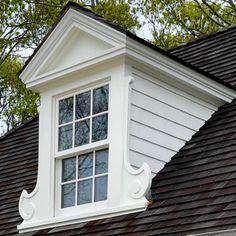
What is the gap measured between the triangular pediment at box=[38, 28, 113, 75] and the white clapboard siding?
0.53 meters

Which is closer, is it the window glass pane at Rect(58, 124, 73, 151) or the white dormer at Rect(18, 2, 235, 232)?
the white dormer at Rect(18, 2, 235, 232)

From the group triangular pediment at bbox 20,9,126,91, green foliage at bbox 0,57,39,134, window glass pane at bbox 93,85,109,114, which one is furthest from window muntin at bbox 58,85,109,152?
green foliage at bbox 0,57,39,134

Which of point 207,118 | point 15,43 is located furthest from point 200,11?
point 207,118

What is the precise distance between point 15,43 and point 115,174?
48.5 ft

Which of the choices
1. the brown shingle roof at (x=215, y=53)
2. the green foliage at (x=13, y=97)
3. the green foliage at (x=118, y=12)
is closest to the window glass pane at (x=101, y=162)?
the brown shingle roof at (x=215, y=53)

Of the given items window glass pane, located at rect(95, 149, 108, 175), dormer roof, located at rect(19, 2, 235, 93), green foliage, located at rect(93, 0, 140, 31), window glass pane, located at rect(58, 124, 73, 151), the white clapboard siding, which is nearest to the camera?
dormer roof, located at rect(19, 2, 235, 93)

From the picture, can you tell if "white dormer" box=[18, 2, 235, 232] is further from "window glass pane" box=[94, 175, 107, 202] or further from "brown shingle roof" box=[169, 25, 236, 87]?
"brown shingle roof" box=[169, 25, 236, 87]

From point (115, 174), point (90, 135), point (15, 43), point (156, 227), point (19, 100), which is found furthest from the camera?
point (19, 100)

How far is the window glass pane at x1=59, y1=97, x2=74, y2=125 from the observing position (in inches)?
286

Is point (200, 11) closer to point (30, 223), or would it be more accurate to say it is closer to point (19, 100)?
point (19, 100)

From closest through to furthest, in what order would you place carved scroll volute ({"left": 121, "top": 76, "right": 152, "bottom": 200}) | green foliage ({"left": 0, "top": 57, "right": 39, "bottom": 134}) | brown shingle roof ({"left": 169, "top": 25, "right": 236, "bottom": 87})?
carved scroll volute ({"left": 121, "top": 76, "right": 152, "bottom": 200})
brown shingle roof ({"left": 169, "top": 25, "right": 236, "bottom": 87})
green foliage ({"left": 0, "top": 57, "right": 39, "bottom": 134})

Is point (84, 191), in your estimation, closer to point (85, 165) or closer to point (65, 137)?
point (85, 165)

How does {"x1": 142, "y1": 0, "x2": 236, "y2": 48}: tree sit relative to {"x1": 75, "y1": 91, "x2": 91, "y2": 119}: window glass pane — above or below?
above

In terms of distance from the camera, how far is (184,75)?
699cm
